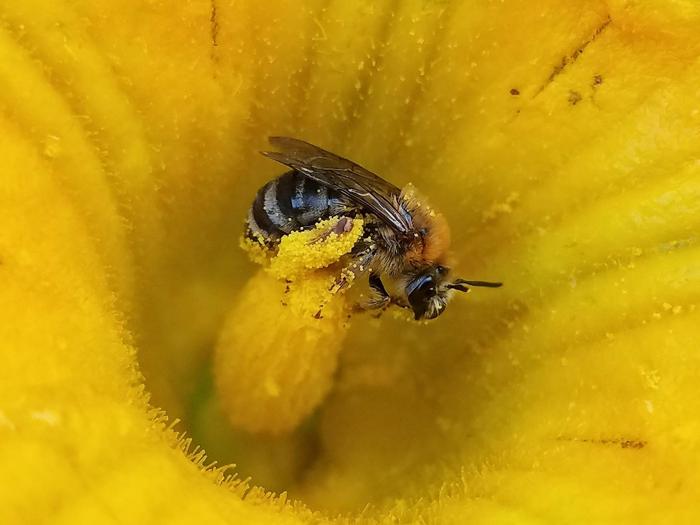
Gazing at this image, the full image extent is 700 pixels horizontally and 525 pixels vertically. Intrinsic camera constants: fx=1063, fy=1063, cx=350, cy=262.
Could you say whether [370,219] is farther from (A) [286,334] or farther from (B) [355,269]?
(A) [286,334]

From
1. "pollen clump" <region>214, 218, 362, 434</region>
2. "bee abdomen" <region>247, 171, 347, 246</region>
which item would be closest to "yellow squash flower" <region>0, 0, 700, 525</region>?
"pollen clump" <region>214, 218, 362, 434</region>

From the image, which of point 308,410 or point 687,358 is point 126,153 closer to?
point 308,410

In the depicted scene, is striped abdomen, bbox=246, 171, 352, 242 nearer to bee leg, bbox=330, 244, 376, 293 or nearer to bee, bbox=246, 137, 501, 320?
bee, bbox=246, 137, 501, 320

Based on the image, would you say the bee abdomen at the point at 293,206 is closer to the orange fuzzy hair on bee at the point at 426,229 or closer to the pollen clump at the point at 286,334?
the pollen clump at the point at 286,334

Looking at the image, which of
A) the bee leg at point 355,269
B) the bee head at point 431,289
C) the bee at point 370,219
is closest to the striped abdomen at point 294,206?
the bee at point 370,219

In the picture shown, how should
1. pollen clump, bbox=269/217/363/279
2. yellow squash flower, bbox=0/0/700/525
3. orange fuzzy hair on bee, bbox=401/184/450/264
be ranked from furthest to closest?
orange fuzzy hair on bee, bbox=401/184/450/264 → pollen clump, bbox=269/217/363/279 → yellow squash flower, bbox=0/0/700/525

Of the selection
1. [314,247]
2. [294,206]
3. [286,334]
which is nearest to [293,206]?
[294,206]

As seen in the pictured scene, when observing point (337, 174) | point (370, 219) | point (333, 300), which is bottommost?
point (333, 300)
